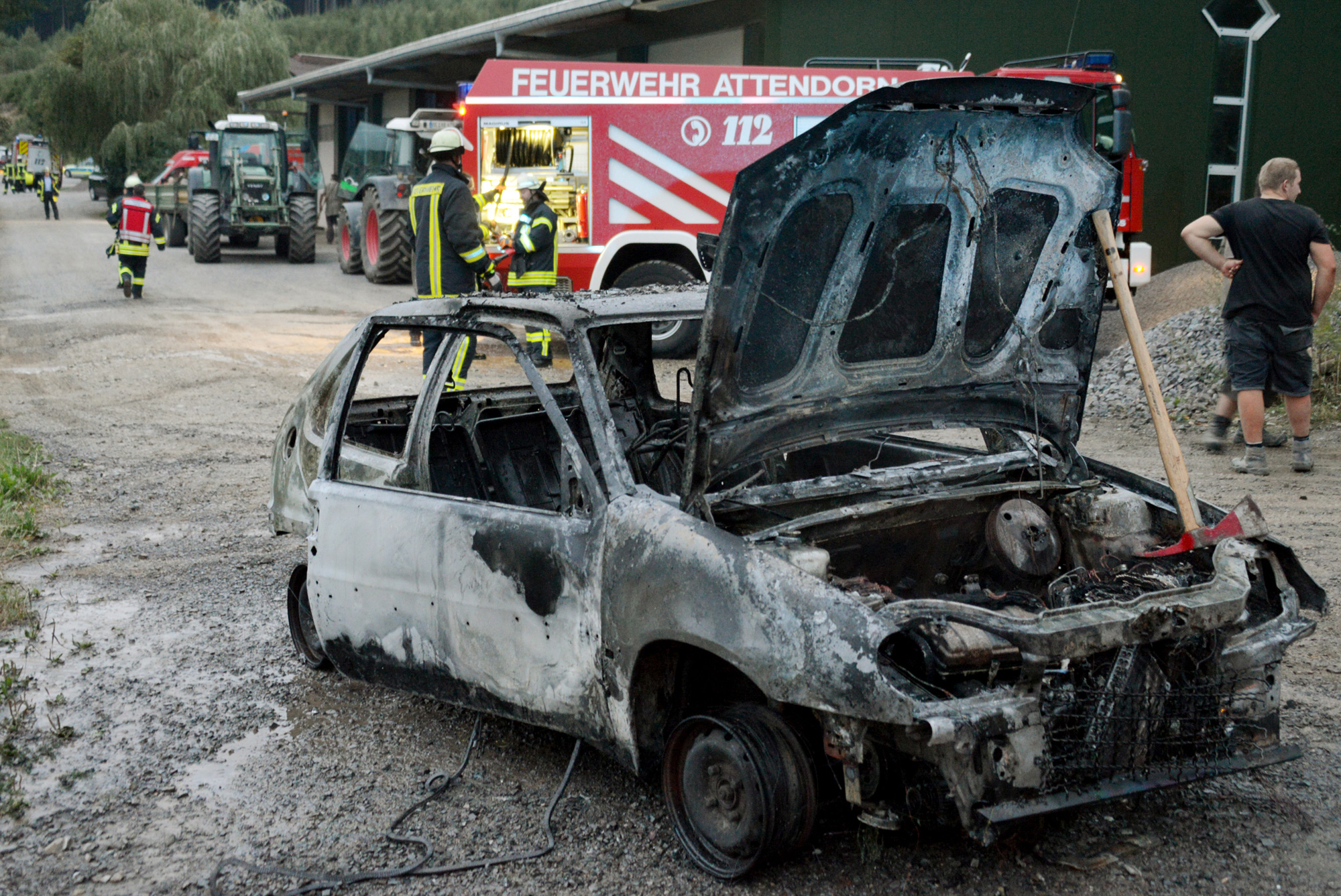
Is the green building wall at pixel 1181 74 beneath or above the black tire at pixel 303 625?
above

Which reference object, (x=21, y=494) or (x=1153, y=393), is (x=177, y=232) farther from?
(x=1153, y=393)

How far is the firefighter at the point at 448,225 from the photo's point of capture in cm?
937

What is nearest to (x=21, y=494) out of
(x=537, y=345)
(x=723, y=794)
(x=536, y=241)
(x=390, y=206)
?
(x=537, y=345)

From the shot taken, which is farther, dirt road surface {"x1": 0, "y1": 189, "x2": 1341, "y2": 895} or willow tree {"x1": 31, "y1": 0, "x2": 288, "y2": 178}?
willow tree {"x1": 31, "y1": 0, "x2": 288, "y2": 178}

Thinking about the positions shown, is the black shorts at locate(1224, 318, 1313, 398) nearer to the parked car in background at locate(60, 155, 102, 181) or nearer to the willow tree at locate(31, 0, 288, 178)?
the willow tree at locate(31, 0, 288, 178)

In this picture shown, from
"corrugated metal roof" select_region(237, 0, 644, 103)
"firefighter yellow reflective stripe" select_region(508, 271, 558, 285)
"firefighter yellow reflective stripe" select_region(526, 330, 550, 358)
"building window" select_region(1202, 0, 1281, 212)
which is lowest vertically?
"firefighter yellow reflective stripe" select_region(526, 330, 550, 358)

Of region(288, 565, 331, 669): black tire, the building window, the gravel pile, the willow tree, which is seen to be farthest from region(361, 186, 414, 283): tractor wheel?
the willow tree

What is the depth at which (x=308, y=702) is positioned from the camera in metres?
4.44

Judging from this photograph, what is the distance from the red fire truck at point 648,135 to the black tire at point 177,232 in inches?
647

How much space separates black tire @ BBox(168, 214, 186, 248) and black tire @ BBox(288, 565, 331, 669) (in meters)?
24.4

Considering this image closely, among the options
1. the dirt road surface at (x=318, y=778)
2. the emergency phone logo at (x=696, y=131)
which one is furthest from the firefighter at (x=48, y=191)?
the dirt road surface at (x=318, y=778)

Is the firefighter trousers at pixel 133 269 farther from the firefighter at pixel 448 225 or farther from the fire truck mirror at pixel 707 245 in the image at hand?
the fire truck mirror at pixel 707 245

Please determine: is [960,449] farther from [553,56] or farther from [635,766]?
[553,56]

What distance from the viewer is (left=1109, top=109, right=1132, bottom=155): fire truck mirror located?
1138 cm
